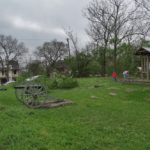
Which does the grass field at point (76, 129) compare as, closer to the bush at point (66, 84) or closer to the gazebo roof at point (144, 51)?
the bush at point (66, 84)

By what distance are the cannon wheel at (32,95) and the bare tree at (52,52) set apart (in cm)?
3250

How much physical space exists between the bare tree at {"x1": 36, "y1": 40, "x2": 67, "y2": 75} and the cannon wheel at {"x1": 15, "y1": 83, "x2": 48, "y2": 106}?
32.5 m

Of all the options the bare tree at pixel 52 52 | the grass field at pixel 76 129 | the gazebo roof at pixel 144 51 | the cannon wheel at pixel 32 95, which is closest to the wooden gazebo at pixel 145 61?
the gazebo roof at pixel 144 51

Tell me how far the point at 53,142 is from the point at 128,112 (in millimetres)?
3546

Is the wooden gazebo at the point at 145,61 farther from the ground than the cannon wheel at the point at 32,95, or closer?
farther from the ground

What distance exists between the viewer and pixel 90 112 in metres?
7.50

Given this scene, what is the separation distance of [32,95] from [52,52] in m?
33.5

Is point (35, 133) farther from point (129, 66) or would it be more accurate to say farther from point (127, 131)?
point (129, 66)

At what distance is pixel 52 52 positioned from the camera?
4234cm

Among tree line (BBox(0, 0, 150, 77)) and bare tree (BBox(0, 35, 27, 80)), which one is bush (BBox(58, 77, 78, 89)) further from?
bare tree (BBox(0, 35, 27, 80))

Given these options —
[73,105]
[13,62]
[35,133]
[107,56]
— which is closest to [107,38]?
[107,56]

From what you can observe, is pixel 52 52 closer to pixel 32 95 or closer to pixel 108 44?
pixel 108 44

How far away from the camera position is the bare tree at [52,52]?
139ft

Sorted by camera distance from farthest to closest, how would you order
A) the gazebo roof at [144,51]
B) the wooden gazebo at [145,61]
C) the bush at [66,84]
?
the wooden gazebo at [145,61], the gazebo roof at [144,51], the bush at [66,84]
